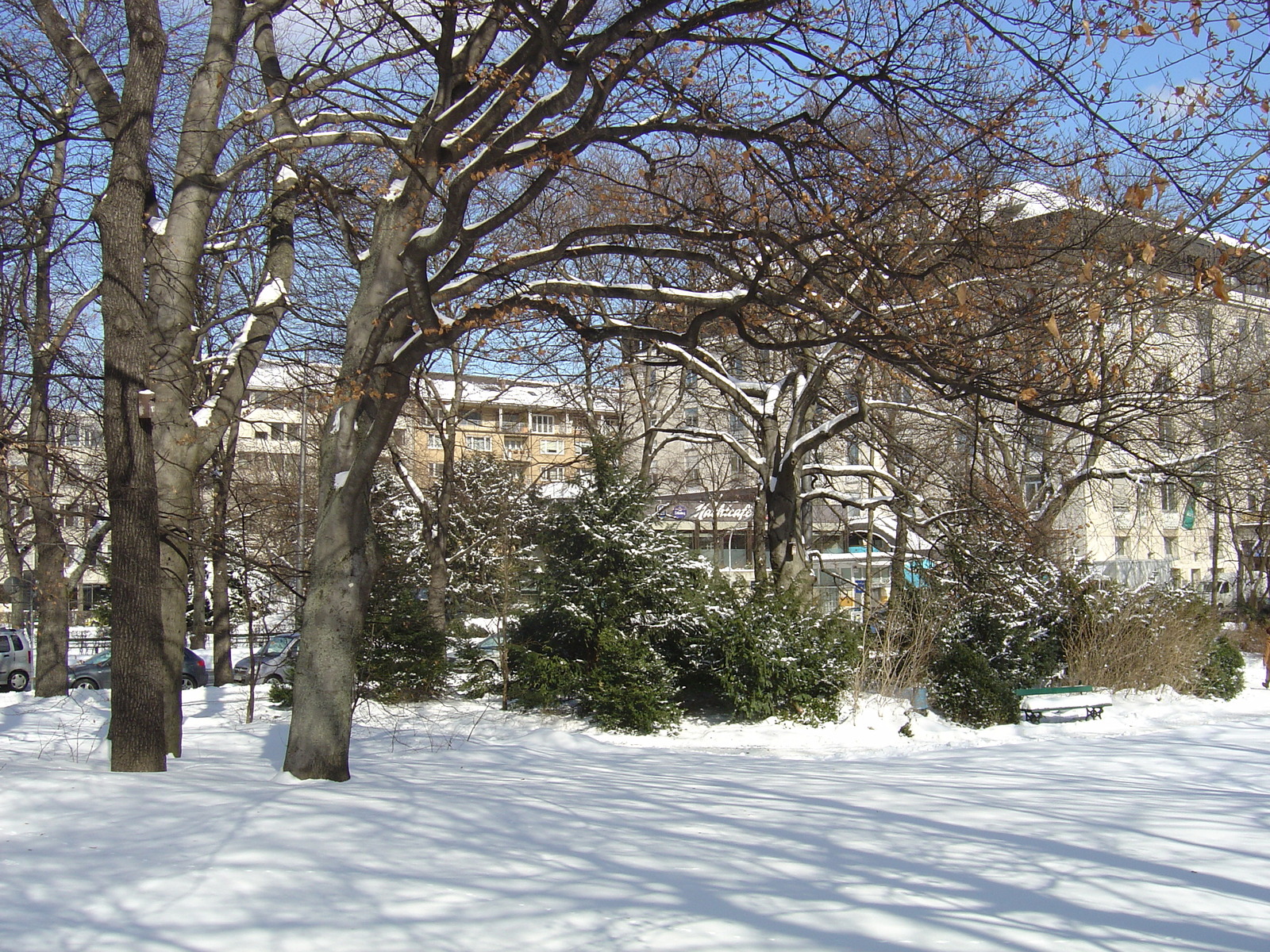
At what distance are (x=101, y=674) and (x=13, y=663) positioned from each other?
1.99 meters

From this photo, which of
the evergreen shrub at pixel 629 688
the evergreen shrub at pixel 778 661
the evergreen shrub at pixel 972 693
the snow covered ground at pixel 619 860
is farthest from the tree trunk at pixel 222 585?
the evergreen shrub at pixel 972 693

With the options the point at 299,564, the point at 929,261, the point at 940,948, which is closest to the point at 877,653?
the point at 929,261

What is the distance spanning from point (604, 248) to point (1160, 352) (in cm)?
2405

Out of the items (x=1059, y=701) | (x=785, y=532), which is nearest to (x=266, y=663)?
(x=785, y=532)

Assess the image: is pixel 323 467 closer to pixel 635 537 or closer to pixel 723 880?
pixel 723 880

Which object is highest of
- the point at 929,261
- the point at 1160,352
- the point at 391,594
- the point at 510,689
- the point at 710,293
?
the point at 1160,352

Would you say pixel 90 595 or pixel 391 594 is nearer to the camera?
pixel 391 594

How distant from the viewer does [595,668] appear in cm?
1462

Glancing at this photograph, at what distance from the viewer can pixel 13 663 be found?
2403 cm

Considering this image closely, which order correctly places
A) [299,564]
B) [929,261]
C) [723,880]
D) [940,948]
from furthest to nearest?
1. [299,564]
2. [929,261]
3. [723,880]
4. [940,948]

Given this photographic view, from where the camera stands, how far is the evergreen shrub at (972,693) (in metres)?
14.8

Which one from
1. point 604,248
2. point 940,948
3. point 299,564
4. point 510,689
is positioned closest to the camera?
point 940,948

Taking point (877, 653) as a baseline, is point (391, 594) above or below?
above

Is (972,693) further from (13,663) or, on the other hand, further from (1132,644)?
(13,663)
